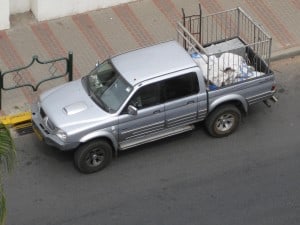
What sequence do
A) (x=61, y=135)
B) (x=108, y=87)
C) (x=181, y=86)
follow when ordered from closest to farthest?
(x=61, y=135) → (x=181, y=86) → (x=108, y=87)

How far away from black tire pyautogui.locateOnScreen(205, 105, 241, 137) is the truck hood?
206 centimetres

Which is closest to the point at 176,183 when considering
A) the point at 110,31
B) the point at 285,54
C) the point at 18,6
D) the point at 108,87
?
the point at 108,87

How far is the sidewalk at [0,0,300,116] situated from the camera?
1873cm

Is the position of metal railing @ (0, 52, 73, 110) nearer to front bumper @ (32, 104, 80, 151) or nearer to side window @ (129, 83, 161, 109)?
front bumper @ (32, 104, 80, 151)

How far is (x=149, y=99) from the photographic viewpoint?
16000 mm

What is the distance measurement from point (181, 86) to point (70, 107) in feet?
6.59

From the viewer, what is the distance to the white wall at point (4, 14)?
18.9m

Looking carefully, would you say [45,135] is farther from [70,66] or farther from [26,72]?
[26,72]

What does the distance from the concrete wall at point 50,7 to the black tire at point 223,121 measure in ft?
15.2

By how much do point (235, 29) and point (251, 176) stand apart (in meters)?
4.46

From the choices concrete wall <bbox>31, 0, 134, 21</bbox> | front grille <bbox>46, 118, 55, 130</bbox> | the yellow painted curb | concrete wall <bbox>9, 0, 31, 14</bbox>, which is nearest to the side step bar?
front grille <bbox>46, 118, 55, 130</bbox>

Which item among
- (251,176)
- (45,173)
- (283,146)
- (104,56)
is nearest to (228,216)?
(251,176)

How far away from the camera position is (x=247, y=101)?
16844 millimetres

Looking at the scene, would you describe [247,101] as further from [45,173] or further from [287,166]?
[45,173]
